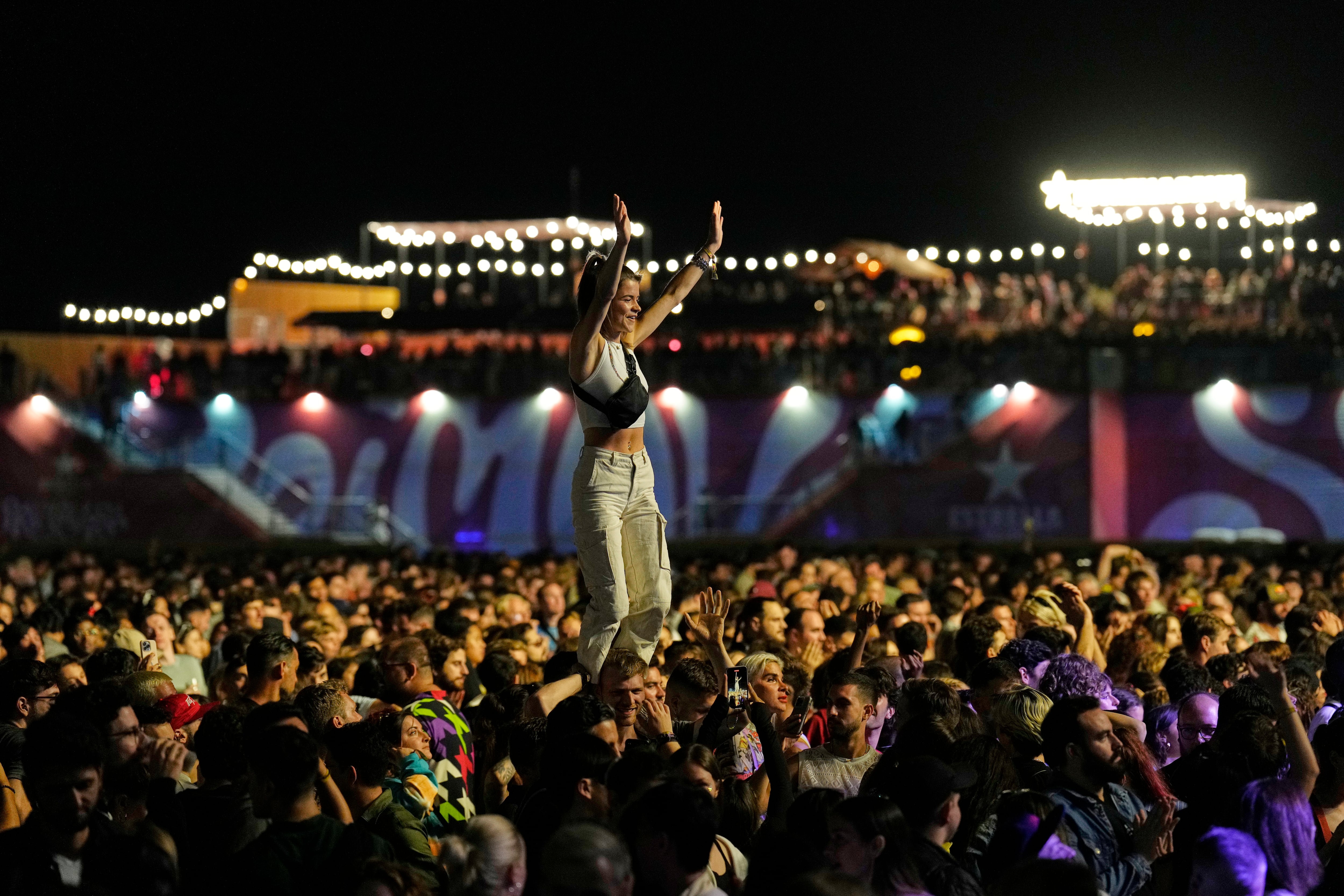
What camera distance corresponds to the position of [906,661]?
863 centimetres

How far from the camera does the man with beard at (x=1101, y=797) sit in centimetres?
545

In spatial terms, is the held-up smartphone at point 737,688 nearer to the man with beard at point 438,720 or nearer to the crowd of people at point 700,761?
the crowd of people at point 700,761

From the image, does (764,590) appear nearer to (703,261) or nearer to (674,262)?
(703,261)

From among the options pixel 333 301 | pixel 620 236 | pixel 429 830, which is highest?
pixel 333 301

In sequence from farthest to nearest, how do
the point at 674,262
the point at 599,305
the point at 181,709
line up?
the point at 674,262, the point at 599,305, the point at 181,709

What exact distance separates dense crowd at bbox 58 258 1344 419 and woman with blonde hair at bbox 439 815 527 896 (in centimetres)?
2729

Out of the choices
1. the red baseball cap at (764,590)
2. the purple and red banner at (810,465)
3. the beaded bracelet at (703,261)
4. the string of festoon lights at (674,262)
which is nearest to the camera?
the beaded bracelet at (703,261)

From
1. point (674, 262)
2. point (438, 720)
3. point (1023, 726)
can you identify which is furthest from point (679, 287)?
point (674, 262)

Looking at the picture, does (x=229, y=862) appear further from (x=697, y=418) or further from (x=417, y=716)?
(x=697, y=418)

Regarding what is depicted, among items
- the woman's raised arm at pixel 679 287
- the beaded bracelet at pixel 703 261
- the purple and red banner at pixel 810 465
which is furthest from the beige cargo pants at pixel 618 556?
the purple and red banner at pixel 810 465

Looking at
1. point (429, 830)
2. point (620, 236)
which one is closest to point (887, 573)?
point (620, 236)

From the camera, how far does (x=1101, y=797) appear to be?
5.88 m

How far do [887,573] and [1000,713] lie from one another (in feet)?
39.9

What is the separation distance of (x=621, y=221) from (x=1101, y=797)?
3368 millimetres
